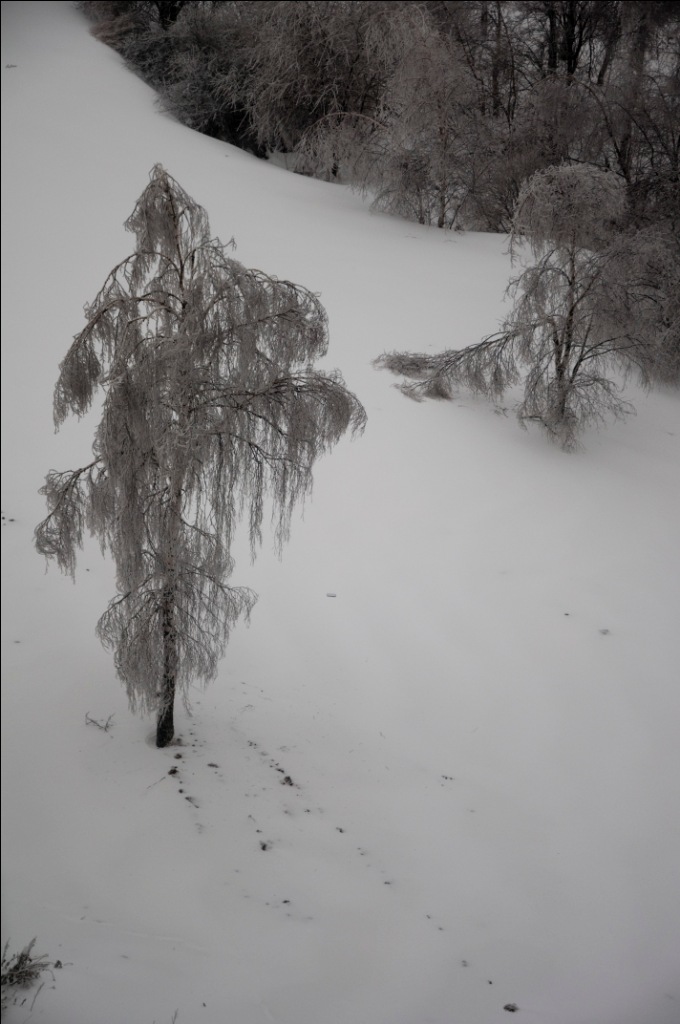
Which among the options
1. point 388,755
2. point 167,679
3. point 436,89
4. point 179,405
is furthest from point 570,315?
point 436,89

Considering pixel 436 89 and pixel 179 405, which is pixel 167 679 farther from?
pixel 436 89

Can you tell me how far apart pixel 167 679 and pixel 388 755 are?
1752mm

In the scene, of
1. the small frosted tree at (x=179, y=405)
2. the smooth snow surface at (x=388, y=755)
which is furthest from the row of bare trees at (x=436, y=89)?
the small frosted tree at (x=179, y=405)

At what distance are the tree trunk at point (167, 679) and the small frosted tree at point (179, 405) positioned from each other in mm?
68

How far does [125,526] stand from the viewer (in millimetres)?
4184

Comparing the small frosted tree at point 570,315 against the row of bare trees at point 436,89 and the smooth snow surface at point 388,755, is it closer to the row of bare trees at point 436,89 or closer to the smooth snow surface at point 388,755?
the smooth snow surface at point 388,755

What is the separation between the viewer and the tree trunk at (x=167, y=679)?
4523mm

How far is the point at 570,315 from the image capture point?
7820mm

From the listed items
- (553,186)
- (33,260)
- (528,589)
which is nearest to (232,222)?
(33,260)

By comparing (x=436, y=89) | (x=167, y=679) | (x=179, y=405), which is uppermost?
(x=436, y=89)

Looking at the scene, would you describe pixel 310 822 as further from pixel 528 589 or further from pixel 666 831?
pixel 528 589

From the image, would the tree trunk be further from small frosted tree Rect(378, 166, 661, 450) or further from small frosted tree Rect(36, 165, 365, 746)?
small frosted tree Rect(378, 166, 661, 450)

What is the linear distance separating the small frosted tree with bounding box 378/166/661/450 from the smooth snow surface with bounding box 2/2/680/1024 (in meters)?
0.39

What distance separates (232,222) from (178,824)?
10.5 m
